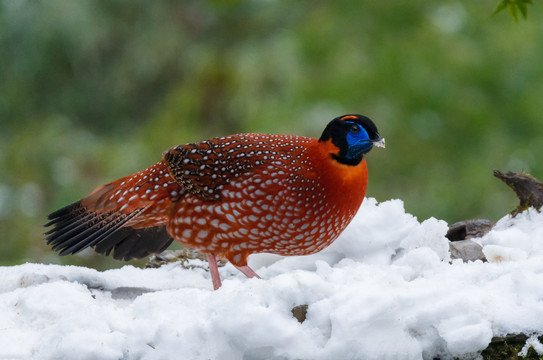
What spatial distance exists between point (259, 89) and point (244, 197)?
3.47 meters

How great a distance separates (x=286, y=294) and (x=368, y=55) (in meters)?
6.53

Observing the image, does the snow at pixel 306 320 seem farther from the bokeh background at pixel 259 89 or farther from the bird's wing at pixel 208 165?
the bokeh background at pixel 259 89

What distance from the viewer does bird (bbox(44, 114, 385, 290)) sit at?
10.4 ft

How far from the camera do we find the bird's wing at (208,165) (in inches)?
130

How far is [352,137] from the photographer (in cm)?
319

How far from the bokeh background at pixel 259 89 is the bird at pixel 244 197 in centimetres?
202

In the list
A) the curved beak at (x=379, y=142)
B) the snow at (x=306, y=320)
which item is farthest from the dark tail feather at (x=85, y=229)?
the curved beak at (x=379, y=142)

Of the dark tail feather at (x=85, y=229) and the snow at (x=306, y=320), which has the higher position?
the dark tail feather at (x=85, y=229)

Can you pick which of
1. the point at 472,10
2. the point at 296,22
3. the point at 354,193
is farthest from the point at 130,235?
the point at 472,10

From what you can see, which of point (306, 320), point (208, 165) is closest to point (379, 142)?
point (208, 165)

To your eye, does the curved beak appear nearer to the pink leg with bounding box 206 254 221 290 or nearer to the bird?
the bird

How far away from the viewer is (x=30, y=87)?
616cm

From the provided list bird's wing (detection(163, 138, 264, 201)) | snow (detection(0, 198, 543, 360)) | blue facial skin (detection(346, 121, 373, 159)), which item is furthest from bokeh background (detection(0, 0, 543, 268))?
snow (detection(0, 198, 543, 360))

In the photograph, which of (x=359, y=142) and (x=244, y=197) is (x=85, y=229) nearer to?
(x=244, y=197)
